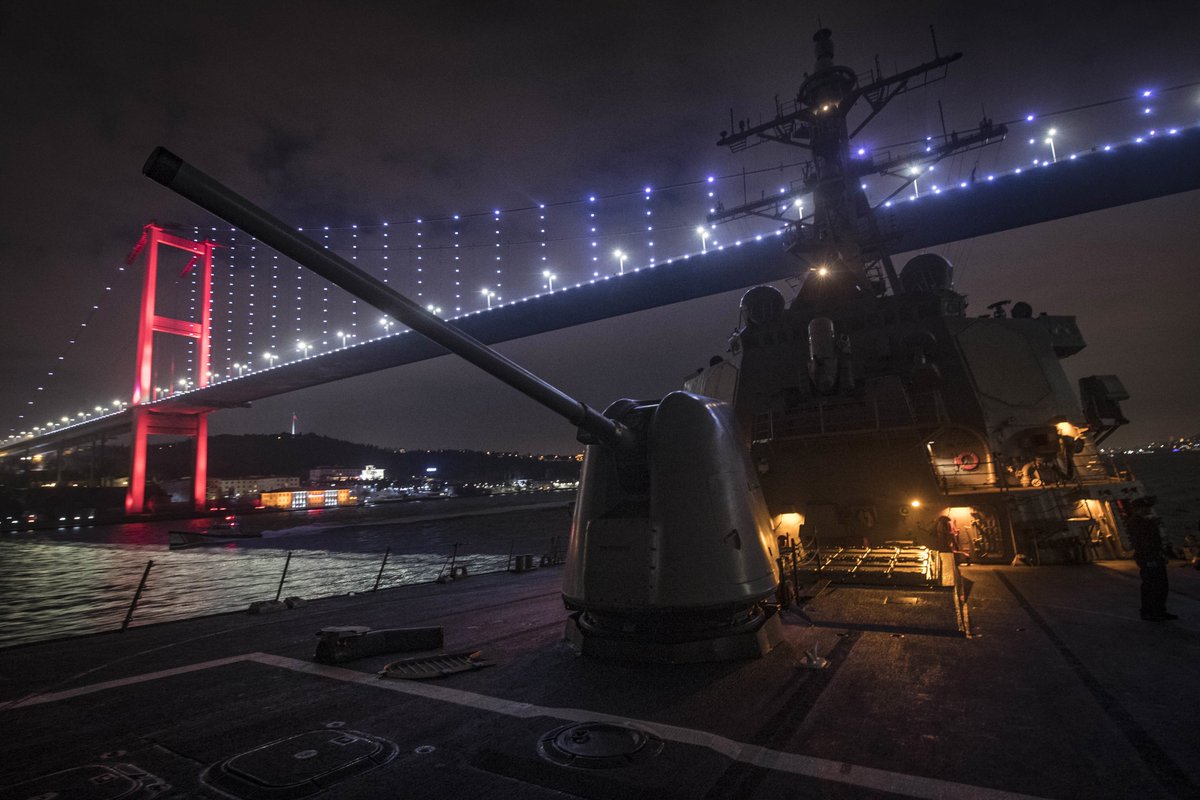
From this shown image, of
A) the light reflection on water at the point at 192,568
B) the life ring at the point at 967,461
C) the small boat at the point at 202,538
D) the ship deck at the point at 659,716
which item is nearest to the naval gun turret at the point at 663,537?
the ship deck at the point at 659,716

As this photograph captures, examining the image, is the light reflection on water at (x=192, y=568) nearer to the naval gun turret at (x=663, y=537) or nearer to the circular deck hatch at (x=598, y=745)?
the naval gun turret at (x=663, y=537)

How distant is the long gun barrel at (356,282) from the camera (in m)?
3.06

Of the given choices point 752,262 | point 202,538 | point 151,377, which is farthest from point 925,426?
point 151,377

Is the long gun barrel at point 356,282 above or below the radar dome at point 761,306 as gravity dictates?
below

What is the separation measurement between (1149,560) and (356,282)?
8.58 meters

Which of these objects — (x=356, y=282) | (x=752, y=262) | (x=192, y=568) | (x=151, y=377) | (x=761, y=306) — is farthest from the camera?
(x=151, y=377)

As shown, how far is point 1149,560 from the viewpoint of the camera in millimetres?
6371

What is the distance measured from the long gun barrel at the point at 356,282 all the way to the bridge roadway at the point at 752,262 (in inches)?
817

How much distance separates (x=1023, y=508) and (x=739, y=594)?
9.27 m

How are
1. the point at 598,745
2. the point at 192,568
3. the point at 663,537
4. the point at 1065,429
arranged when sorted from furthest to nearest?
the point at 192,568 < the point at 1065,429 < the point at 663,537 < the point at 598,745

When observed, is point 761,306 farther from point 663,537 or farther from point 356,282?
point 356,282

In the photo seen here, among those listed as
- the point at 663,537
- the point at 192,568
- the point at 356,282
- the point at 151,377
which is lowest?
the point at 192,568

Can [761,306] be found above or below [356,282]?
above

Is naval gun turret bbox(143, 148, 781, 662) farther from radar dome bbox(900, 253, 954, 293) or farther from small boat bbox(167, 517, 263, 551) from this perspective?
small boat bbox(167, 517, 263, 551)
